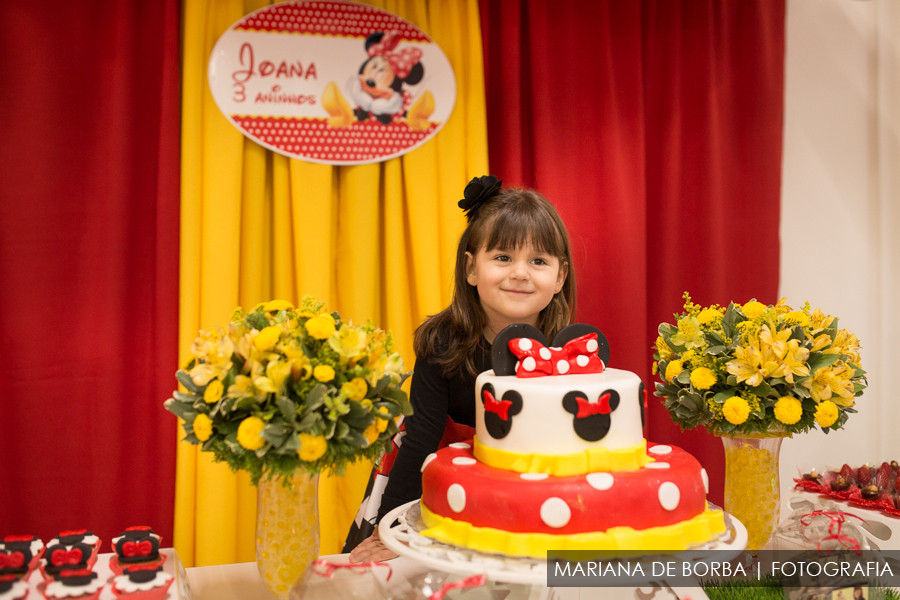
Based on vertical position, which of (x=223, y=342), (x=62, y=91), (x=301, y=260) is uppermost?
(x=62, y=91)

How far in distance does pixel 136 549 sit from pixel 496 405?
25.5 inches

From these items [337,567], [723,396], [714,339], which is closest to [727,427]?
[723,396]

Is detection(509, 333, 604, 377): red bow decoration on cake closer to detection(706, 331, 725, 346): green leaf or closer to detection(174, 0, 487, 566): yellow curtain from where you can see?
detection(706, 331, 725, 346): green leaf

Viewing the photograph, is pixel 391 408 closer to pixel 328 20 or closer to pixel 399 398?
pixel 399 398

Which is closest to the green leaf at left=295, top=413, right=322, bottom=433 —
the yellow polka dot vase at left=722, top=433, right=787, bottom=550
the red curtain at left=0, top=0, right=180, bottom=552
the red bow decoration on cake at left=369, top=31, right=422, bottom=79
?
the yellow polka dot vase at left=722, top=433, right=787, bottom=550

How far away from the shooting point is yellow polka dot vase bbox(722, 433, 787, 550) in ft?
4.56

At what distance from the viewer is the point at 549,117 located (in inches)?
97.9

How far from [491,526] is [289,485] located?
34 centimetres

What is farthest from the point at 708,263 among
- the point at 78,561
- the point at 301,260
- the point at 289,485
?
the point at 78,561

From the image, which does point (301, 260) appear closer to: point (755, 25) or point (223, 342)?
point (223, 342)

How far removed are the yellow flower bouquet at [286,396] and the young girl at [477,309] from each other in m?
0.52

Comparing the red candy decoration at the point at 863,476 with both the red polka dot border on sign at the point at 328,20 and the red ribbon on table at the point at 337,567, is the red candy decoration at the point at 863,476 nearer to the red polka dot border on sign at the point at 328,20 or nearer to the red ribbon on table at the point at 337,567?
the red ribbon on table at the point at 337,567

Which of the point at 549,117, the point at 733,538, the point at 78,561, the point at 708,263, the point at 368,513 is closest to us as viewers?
the point at 78,561

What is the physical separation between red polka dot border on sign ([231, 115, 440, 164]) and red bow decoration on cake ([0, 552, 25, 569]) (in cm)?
154
